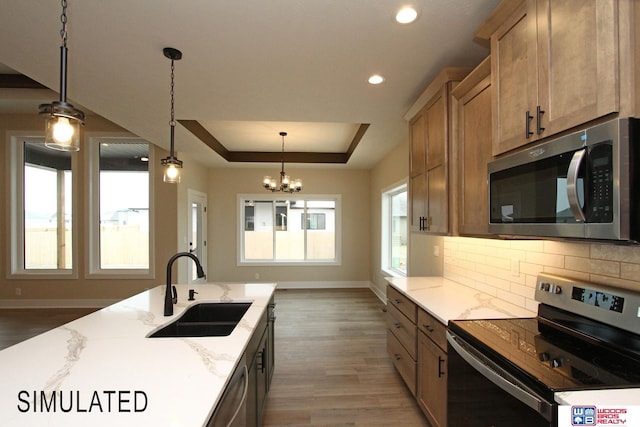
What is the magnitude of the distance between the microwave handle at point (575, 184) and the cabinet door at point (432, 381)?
3.68 feet

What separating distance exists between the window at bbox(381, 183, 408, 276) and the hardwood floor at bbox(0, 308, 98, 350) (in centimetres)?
515

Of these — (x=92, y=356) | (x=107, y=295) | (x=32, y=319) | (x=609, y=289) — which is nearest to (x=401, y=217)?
(x=609, y=289)

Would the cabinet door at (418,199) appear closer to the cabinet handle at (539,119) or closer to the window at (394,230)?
the cabinet handle at (539,119)

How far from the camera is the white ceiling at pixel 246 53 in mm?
1639

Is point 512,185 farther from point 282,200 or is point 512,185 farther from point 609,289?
point 282,200

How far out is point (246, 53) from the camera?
80.2 inches

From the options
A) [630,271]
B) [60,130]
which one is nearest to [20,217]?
[60,130]

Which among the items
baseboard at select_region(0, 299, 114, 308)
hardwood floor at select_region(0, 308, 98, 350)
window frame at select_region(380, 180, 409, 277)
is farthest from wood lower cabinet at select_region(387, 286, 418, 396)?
baseboard at select_region(0, 299, 114, 308)

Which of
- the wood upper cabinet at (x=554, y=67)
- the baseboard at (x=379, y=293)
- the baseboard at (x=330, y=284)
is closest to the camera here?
the wood upper cabinet at (x=554, y=67)

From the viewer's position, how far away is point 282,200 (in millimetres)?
6566

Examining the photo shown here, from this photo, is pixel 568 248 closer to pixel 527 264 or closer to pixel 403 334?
pixel 527 264

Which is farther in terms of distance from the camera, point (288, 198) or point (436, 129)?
point (288, 198)

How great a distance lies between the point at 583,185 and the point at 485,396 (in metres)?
0.98

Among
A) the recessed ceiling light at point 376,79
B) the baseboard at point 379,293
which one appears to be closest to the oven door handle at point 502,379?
the recessed ceiling light at point 376,79
